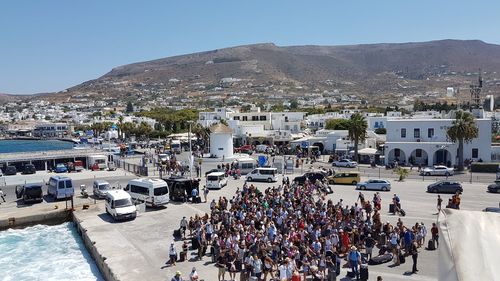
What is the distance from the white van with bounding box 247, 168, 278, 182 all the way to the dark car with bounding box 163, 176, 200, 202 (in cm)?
827

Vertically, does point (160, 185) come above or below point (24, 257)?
above

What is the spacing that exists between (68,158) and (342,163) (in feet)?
105

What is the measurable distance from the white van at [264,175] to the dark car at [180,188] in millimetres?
8271

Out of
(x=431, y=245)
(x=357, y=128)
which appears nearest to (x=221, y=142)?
(x=357, y=128)

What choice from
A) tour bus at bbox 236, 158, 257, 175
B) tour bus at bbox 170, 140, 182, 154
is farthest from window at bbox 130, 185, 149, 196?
tour bus at bbox 170, 140, 182, 154

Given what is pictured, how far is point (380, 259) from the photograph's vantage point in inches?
675

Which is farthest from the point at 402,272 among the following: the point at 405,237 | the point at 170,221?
the point at 170,221

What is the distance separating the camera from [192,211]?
27.7 metres

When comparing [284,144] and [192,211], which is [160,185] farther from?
[284,144]

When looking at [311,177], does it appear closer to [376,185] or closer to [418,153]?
[376,185]

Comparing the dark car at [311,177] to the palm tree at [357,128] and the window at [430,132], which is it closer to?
the palm tree at [357,128]

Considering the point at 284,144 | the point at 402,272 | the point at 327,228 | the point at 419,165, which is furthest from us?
the point at 284,144

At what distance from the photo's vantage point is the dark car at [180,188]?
1198 inches

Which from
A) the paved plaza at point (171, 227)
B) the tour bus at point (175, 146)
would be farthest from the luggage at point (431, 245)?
the tour bus at point (175, 146)
